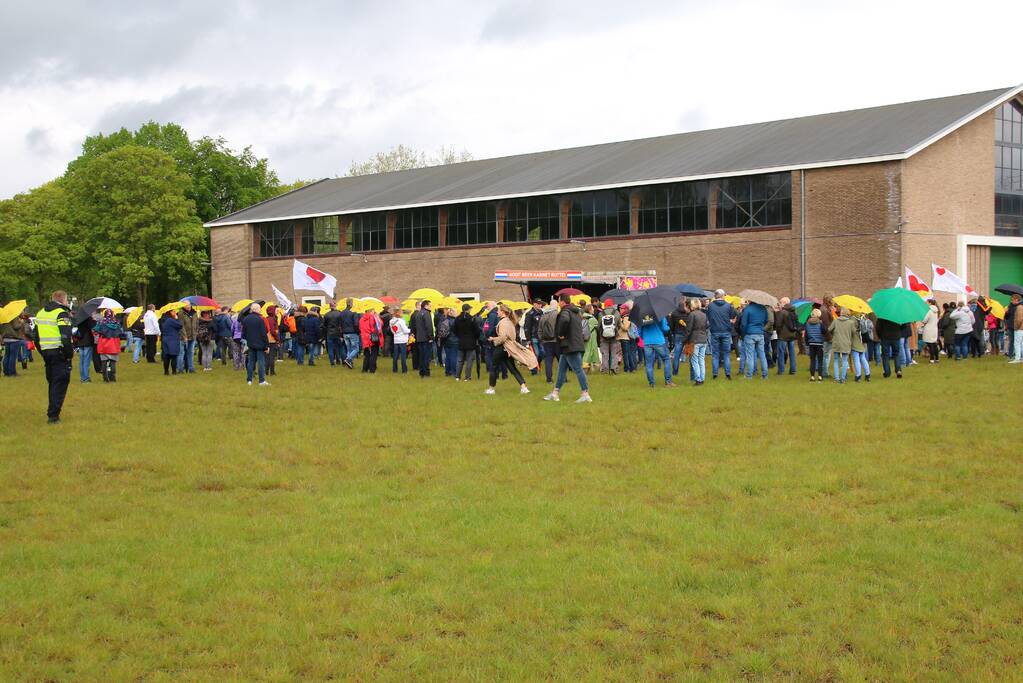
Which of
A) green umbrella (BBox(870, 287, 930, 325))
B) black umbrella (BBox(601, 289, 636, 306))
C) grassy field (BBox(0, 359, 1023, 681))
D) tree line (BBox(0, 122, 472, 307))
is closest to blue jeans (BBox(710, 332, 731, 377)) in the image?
green umbrella (BBox(870, 287, 930, 325))

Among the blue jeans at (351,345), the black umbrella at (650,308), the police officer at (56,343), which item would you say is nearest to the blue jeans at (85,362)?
the blue jeans at (351,345)

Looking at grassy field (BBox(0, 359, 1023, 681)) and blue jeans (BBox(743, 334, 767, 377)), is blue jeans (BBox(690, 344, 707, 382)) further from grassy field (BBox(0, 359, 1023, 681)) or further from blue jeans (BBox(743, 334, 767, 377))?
grassy field (BBox(0, 359, 1023, 681))

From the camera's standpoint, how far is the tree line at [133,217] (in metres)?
61.4

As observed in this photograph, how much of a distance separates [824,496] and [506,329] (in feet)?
33.1

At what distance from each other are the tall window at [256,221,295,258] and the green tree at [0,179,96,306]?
12218 mm

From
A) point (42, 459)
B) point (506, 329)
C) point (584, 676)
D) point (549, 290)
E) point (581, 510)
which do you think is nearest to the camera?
point (584, 676)

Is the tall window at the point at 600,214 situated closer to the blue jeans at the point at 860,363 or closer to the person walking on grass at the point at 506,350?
the blue jeans at the point at 860,363

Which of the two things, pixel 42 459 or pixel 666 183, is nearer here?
pixel 42 459

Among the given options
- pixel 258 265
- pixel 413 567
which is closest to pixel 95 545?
pixel 413 567

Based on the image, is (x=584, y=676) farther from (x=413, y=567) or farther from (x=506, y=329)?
(x=506, y=329)

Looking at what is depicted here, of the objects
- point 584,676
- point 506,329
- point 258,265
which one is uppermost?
point 258,265

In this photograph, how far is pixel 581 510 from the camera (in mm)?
8570

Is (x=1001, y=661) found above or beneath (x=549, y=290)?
beneath

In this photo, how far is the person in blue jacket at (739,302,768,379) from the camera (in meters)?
20.0
